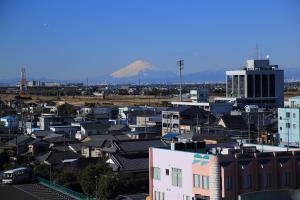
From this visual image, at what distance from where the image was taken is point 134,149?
1633 centimetres

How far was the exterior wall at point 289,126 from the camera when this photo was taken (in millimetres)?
19359

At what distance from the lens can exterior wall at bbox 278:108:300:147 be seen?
1936cm

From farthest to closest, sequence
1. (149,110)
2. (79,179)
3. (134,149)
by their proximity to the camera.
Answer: (149,110) < (134,149) < (79,179)

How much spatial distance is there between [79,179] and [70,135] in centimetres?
1003

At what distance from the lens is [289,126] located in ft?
64.8

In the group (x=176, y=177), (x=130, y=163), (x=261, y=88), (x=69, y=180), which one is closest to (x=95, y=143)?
(x=130, y=163)

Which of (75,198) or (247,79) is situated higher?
(247,79)

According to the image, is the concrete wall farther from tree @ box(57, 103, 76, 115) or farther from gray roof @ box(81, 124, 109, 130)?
tree @ box(57, 103, 76, 115)

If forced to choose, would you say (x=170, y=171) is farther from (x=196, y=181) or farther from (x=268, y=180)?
(x=268, y=180)

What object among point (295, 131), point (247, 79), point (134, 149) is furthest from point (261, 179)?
point (247, 79)

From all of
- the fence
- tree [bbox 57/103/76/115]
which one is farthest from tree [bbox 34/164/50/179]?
tree [bbox 57/103/76/115]

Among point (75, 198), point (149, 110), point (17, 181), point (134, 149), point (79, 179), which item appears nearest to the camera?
point (75, 198)

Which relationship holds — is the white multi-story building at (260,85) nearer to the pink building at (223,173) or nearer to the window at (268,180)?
the pink building at (223,173)

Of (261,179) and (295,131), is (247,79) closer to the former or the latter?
(295,131)
